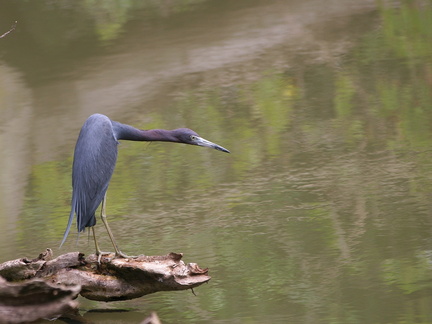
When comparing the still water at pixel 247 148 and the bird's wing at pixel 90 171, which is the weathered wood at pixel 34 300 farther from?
the bird's wing at pixel 90 171

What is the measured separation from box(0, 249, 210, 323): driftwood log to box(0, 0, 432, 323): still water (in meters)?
0.25

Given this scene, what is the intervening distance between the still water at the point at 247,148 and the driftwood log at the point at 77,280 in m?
0.25

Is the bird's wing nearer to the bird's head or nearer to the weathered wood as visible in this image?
the bird's head

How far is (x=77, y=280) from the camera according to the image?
18.0 ft

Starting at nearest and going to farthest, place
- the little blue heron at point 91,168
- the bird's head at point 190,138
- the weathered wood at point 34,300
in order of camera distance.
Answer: the weathered wood at point 34,300
the little blue heron at point 91,168
the bird's head at point 190,138

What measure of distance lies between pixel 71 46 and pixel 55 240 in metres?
6.20

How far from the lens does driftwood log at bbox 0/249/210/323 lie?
5.16 metres

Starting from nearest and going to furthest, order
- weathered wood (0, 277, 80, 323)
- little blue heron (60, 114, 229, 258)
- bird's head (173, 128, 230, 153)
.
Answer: weathered wood (0, 277, 80, 323)
little blue heron (60, 114, 229, 258)
bird's head (173, 128, 230, 153)

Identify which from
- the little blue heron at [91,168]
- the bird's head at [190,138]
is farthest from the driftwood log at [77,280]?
the bird's head at [190,138]

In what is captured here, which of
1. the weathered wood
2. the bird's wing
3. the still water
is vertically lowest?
the still water

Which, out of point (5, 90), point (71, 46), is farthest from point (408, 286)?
point (71, 46)

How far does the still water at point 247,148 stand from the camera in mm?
5836

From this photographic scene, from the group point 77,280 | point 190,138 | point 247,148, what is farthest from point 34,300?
point 247,148

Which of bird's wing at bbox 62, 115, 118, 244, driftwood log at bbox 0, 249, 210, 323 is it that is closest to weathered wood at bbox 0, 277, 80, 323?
driftwood log at bbox 0, 249, 210, 323
